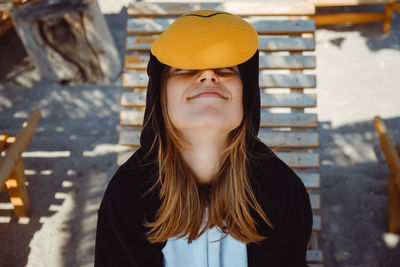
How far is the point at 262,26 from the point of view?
9.50 ft

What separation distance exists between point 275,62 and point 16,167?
185cm

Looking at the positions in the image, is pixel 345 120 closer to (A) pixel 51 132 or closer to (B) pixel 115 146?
(B) pixel 115 146

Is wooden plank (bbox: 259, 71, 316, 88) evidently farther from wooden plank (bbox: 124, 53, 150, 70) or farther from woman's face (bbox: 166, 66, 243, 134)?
woman's face (bbox: 166, 66, 243, 134)

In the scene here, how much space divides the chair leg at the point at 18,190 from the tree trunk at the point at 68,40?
1.84 metres

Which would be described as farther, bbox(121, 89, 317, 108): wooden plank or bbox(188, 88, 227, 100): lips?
bbox(121, 89, 317, 108): wooden plank

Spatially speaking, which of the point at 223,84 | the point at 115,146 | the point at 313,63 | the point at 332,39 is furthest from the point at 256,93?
the point at 332,39

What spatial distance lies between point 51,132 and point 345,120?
272 centimetres

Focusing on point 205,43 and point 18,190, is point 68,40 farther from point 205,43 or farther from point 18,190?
point 205,43

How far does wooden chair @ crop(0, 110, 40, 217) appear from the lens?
8.67 ft

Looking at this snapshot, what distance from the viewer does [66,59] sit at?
449 centimetres

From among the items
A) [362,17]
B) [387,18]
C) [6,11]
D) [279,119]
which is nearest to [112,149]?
[279,119]

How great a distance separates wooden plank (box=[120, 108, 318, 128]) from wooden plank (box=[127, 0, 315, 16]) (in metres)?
0.71

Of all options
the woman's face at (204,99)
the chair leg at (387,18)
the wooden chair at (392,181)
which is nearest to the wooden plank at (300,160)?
the wooden chair at (392,181)

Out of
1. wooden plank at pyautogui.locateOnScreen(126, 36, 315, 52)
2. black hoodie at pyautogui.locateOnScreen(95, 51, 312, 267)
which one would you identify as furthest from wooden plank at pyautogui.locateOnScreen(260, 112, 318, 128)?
black hoodie at pyautogui.locateOnScreen(95, 51, 312, 267)
